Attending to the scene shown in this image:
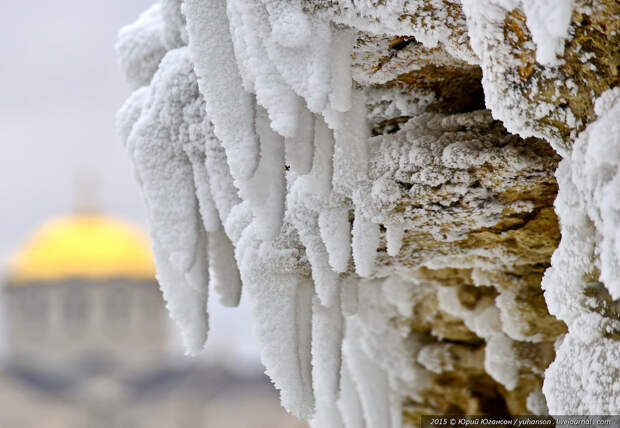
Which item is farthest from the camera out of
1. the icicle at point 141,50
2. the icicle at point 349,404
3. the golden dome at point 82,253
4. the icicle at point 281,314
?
the golden dome at point 82,253

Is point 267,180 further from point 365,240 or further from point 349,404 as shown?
point 349,404

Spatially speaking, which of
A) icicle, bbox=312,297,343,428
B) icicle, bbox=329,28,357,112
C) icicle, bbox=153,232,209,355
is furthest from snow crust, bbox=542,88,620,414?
icicle, bbox=153,232,209,355

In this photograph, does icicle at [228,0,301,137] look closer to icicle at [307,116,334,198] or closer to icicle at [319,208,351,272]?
icicle at [307,116,334,198]

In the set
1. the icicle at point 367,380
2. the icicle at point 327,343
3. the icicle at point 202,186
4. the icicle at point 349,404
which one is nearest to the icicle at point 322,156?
the icicle at point 202,186

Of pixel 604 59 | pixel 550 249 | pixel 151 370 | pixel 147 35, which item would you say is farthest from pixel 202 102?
pixel 151 370

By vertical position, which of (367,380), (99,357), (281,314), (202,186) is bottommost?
(99,357)

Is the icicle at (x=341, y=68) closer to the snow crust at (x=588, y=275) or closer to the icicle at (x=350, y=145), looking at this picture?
the icicle at (x=350, y=145)

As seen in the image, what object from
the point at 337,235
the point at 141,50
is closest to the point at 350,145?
the point at 337,235
